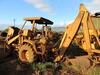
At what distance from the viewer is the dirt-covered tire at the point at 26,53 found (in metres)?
13.4

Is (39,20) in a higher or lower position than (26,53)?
higher

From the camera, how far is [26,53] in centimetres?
1391

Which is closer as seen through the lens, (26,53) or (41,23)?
(26,53)

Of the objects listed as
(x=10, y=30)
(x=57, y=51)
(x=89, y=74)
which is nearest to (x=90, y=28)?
(x=57, y=51)

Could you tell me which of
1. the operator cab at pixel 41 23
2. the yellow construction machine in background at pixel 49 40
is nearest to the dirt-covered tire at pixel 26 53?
the yellow construction machine in background at pixel 49 40

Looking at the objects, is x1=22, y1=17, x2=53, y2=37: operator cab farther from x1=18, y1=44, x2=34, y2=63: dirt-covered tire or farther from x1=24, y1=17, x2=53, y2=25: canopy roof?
x1=18, y1=44, x2=34, y2=63: dirt-covered tire

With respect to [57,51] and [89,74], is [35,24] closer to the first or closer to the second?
[57,51]

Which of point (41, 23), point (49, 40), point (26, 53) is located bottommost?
point (26, 53)

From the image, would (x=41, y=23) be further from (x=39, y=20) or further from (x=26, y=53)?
(x=26, y=53)

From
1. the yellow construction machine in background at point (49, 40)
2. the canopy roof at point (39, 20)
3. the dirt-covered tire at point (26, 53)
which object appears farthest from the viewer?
the canopy roof at point (39, 20)

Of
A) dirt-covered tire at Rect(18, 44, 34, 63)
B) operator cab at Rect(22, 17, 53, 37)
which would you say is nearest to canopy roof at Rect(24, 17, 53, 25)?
operator cab at Rect(22, 17, 53, 37)

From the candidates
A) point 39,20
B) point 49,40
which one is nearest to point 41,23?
point 39,20

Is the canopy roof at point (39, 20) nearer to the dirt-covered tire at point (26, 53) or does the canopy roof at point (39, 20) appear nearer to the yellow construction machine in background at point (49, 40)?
the yellow construction machine in background at point (49, 40)

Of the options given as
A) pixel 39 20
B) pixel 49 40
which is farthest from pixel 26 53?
pixel 39 20
